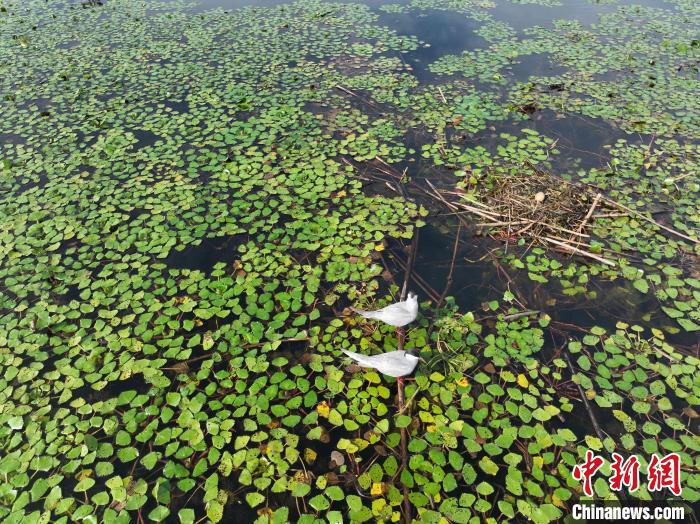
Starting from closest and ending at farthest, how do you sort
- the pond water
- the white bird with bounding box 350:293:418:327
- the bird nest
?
the pond water < the white bird with bounding box 350:293:418:327 < the bird nest

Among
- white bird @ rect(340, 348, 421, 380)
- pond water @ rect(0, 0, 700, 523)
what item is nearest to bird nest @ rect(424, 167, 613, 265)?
pond water @ rect(0, 0, 700, 523)

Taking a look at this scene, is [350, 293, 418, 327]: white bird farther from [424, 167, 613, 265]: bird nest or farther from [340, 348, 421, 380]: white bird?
[424, 167, 613, 265]: bird nest

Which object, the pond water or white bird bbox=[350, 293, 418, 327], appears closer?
the pond water

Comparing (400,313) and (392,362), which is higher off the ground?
(400,313)

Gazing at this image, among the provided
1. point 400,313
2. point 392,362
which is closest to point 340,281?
point 400,313

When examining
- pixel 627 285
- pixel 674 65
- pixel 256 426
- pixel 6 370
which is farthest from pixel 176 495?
pixel 674 65

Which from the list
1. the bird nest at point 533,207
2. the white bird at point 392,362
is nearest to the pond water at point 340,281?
the bird nest at point 533,207

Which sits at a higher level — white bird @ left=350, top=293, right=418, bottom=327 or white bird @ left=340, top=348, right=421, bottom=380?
white bird @ left=350, top=293, right=418, bottom=327

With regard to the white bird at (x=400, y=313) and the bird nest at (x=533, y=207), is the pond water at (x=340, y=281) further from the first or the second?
the white bird at (x=400, y=313)

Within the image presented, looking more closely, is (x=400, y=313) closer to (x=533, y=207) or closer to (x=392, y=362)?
(x=392, y=362)
